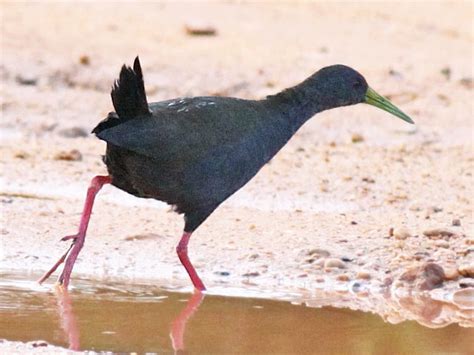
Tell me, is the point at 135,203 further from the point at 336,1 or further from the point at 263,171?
the point at 336,1

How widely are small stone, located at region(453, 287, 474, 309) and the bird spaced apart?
1337mm

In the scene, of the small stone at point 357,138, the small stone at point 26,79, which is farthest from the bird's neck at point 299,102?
the small stone at point 26,79

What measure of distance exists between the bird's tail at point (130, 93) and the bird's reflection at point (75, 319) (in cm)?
106

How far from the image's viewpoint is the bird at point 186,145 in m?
7.04

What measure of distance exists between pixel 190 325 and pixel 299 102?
1.66 metres

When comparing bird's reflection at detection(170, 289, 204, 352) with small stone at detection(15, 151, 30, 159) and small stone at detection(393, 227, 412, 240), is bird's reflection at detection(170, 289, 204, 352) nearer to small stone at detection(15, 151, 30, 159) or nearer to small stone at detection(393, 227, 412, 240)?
small stone at detection(393, 227, 412, 240)

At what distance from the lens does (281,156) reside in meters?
11.0

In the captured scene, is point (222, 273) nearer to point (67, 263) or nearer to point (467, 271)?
point (67, 263)

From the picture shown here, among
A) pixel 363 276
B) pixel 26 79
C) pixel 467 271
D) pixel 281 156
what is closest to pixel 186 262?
pixel 363 276

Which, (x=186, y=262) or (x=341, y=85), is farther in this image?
(x=341, y=85)

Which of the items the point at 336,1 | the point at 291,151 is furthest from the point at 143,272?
the point at 336,1

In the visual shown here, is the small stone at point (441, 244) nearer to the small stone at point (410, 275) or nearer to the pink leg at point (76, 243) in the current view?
the small stone at point (410, 275)

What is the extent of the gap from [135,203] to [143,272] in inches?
61.0

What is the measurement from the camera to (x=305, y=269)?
26.5ft
